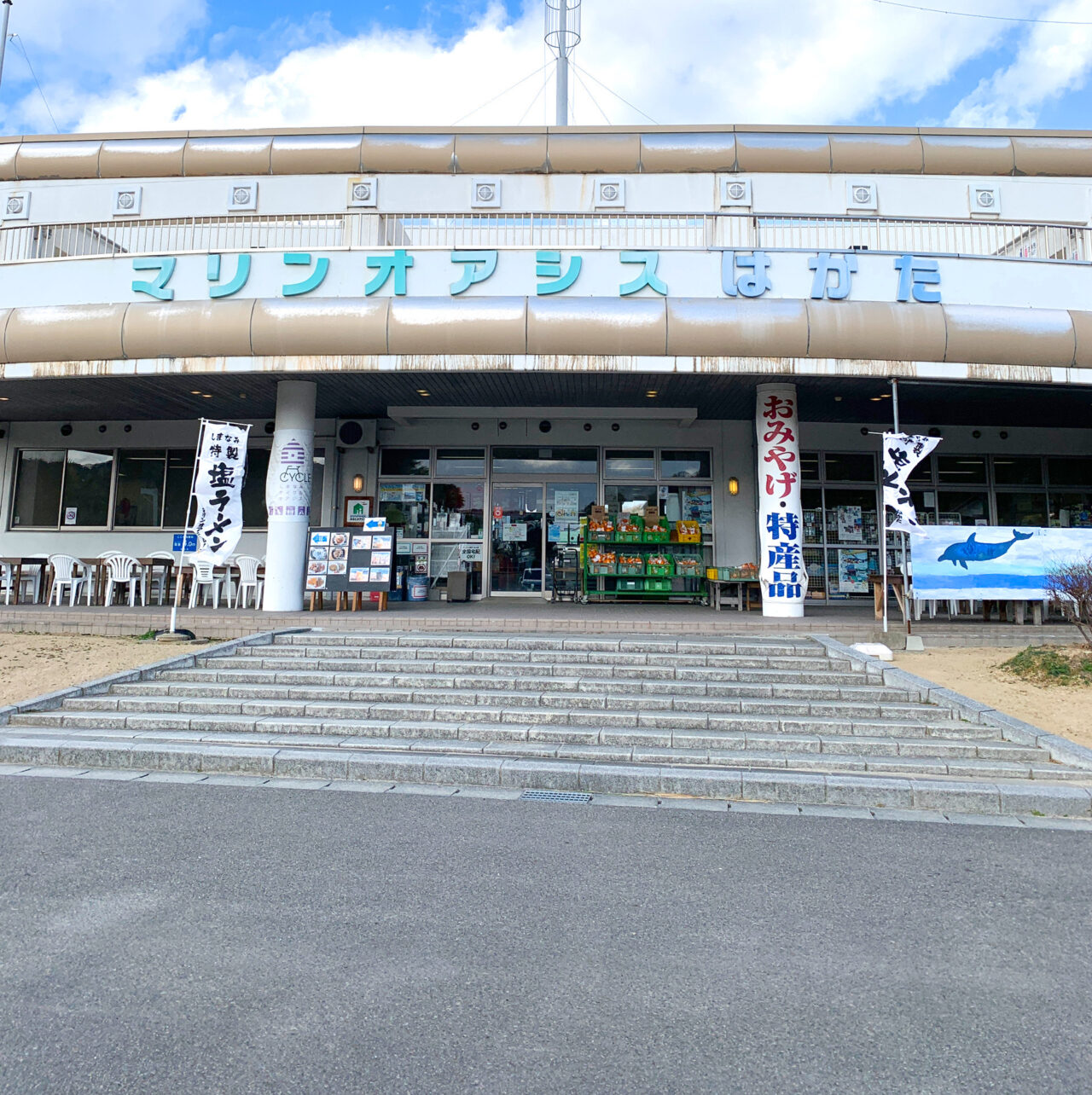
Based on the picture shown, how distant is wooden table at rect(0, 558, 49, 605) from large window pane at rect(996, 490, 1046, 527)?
18514mm

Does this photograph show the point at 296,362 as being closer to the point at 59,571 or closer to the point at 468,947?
the point at 59,571

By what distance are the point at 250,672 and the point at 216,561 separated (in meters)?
2.82

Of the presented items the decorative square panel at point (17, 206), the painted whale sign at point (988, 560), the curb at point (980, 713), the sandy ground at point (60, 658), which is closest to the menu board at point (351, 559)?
the sandy ground at point (60, 658)

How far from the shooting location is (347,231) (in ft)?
37.7

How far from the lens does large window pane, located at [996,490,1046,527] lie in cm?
1552

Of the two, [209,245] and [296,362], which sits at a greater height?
[209,245]

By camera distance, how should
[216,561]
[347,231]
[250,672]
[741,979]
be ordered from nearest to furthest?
[741,979] < [250,672] < [216,561] < [347,231]

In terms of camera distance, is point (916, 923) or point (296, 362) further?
point (296, 362)

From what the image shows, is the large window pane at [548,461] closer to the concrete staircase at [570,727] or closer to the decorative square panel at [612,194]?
the decorative square panel at [612,194]

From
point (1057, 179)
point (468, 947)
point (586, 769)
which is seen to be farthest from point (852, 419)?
point (468, 947)

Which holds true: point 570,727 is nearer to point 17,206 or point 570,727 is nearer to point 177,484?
point 177,484

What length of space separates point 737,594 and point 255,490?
10010 mm

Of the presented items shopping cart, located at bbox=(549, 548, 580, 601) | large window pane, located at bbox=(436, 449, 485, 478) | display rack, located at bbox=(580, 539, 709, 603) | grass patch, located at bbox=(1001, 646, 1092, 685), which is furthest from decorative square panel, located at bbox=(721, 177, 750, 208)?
grass patch, located at bbox=(1001, 646, 1092, 685)

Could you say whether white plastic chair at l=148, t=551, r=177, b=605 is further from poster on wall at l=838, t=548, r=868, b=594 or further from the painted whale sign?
poster on wall at l=838, t=548, r=868, b=594
